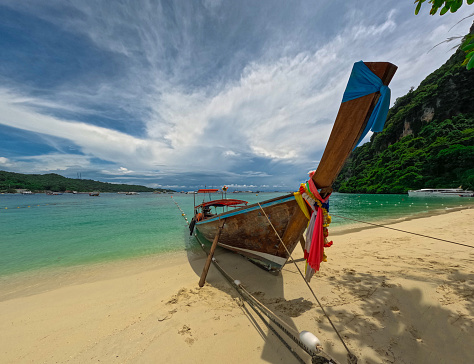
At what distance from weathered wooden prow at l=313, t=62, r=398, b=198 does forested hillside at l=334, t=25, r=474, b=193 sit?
5267 centimetres

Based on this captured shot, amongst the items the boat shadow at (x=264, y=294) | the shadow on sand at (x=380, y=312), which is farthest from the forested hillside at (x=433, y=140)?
the boat shadow at (x=264, y=294)

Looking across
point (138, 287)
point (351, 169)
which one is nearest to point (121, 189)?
point (351, 169)

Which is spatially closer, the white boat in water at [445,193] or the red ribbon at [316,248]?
the red ribbon at [316,248]

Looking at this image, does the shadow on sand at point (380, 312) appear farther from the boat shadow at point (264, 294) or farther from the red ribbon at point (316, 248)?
the red ribbon at point (316, 248)

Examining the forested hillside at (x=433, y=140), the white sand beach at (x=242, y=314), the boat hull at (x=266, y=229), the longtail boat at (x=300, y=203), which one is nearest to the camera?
the longtail boat at (x=300, y=203)

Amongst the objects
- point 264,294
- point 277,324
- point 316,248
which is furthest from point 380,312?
point 264,294

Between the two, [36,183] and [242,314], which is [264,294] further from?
[36,183]

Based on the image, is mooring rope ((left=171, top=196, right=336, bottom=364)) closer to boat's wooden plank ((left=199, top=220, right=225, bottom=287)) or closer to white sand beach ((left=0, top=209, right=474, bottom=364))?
white sand beach ((left=0, top=209, right=474, bottom=364))

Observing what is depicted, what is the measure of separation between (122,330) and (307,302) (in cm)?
376

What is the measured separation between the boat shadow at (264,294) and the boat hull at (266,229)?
478mm

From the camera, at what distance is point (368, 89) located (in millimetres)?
2377

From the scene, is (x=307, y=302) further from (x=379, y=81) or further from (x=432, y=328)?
(x=379, y=81)

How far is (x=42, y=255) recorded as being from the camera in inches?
351

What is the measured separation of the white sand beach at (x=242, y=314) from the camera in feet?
9.16
